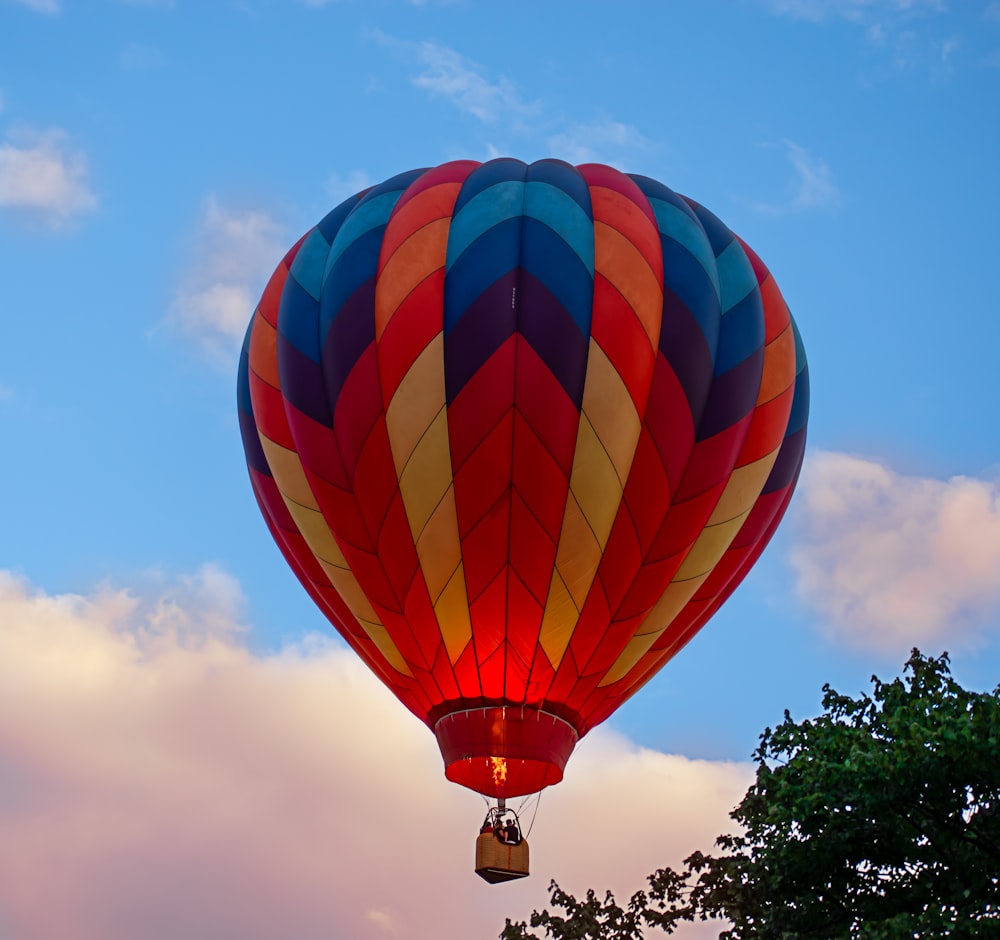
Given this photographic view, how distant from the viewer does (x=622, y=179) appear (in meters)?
20.9

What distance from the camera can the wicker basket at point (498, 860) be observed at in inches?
748

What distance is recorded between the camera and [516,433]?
18.8 metres

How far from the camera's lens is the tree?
51.2ft

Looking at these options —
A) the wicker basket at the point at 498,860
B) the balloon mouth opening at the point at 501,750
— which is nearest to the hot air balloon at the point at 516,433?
the balloon mouth opening at the point at 501,750

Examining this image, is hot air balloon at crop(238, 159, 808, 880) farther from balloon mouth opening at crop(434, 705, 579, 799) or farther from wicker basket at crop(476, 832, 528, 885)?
wicker basket at crop(476, 832, 528, 885)

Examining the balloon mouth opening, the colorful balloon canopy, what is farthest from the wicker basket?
the colorful balloon canopy

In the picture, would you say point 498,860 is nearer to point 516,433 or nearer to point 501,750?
point 501,750

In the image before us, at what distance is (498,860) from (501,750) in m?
1.19

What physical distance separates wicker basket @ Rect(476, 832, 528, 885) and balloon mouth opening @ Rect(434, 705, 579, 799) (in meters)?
0.53

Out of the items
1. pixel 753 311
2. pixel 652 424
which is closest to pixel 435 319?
pixel 652 424

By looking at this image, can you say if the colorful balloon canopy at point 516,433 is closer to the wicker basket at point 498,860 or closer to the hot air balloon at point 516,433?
the hot air balloon at point 516,433

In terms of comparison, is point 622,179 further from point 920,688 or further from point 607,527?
point 920,688

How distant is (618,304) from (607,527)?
2.46 m

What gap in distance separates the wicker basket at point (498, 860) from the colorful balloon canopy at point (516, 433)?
66cm
